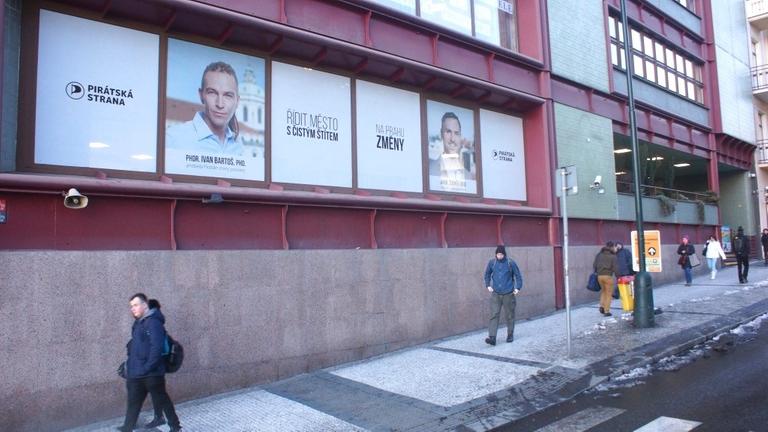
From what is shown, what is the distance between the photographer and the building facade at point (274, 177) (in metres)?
6.82

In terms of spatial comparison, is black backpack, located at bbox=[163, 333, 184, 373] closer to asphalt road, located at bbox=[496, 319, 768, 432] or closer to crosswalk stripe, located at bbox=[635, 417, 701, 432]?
asphalt road, located at bbox=[496, 319, 768, 432]

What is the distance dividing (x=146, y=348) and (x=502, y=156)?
9.63 m

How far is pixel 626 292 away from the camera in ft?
38.7

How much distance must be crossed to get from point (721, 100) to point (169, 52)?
21755 millimetres

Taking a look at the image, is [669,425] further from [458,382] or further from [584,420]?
[458,382]

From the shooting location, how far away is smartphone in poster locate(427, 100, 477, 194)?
11766 millimetres

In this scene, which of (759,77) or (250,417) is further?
(759,77)

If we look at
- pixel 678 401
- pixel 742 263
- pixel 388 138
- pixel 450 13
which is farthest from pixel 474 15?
pixel 742 263

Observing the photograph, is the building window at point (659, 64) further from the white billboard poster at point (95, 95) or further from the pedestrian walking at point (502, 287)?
the white billboard poster at point (95, 95)

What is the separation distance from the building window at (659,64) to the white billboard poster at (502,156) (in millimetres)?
5295

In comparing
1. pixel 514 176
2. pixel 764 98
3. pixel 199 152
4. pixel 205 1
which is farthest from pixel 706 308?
pixel 764 98

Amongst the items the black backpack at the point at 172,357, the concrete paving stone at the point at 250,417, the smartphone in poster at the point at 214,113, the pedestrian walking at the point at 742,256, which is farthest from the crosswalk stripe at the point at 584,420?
the pedestrian walking at the point at 742,256

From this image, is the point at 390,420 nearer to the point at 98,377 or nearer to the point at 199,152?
the point at 98,377

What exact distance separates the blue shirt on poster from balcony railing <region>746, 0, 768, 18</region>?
2646 centimetres
